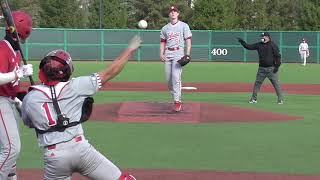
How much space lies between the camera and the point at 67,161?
5.00m

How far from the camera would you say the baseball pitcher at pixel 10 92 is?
6.29 meters

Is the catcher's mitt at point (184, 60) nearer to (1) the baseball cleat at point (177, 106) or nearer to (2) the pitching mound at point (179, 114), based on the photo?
(1) the baseball cleat at point (177, 106)

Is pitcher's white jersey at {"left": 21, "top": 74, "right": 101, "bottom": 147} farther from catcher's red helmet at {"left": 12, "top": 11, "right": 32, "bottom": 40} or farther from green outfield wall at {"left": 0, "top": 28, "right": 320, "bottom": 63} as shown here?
green outfield wall at {"left": 0, "top": 28, "right": 320, "bottom": 63}

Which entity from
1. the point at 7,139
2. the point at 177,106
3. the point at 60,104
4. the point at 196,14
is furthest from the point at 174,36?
the point at 196,14

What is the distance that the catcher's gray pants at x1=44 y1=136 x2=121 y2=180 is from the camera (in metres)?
5.00

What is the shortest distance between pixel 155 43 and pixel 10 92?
38478mm

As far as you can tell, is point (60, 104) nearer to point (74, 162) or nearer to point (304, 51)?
point (74, 162)

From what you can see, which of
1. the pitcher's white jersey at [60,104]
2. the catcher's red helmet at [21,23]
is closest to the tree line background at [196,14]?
the catcher's red helmet at [21,23]

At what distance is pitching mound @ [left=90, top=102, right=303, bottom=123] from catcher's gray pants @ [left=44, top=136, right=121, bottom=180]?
24.1ft

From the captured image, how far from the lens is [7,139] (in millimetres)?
6359

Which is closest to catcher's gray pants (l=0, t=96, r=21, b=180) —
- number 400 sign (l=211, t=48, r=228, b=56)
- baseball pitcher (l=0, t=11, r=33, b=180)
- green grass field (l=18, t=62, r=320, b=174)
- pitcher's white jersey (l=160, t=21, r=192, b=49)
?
baseball pitcher (l=0, t=11, r=33, b=180)

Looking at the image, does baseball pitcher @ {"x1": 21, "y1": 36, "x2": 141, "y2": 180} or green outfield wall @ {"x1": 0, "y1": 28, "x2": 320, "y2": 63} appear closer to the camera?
baseball pitcher @ {"x1": 21, "y1": 36, "x2": 141, "y2": 180}

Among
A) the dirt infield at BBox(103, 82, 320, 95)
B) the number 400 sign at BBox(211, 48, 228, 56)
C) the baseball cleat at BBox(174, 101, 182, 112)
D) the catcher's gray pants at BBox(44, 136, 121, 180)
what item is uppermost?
the catcher's gray pants at BBox(44, 136, 121, 180)

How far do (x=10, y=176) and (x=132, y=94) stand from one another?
13.1 meters
